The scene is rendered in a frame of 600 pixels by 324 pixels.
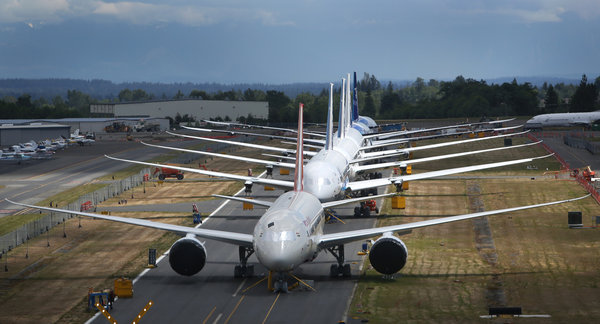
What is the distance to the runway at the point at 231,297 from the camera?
3919 centimetres

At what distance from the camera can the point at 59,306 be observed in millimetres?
42219

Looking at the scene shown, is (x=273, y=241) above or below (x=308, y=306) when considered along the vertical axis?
above

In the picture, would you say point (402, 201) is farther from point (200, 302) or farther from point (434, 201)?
point (200, 302)

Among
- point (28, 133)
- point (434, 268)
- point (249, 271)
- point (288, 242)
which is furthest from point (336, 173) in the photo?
point (28, 133)

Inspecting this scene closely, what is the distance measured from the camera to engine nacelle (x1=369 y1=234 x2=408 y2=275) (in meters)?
42.4

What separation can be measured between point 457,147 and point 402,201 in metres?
80.1

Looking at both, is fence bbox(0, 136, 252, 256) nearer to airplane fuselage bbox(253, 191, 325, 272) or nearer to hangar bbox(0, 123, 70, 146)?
airplane fuselage bbox(253, 191, 325, 272)

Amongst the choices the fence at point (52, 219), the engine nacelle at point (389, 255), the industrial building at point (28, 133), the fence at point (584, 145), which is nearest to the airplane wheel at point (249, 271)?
the engine nacelle at point (389, 255)

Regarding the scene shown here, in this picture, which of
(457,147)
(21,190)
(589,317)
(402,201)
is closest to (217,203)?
(402,201)

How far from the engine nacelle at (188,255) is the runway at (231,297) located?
1.47m

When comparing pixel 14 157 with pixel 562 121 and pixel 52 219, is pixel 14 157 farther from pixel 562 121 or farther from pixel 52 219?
pixel 562 121

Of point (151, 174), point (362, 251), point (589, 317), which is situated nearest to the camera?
point (589, 317)

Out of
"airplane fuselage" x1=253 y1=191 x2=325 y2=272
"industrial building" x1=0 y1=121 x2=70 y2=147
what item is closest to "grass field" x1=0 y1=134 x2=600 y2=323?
"airplane fuselage" x1=253 y1=191 x2=325 y2=272

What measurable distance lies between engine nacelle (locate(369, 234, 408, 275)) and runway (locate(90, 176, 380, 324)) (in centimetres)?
247
